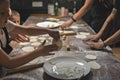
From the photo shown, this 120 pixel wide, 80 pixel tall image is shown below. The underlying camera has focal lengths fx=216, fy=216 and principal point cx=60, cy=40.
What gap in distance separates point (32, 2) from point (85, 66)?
8.47 feet

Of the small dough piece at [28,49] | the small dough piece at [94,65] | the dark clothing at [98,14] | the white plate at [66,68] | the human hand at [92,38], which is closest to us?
the white plate at [66,68]

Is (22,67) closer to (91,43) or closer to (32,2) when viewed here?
(91,43)

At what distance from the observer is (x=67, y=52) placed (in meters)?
1.97

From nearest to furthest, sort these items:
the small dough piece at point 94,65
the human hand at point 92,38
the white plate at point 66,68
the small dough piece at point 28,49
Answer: the white plate at point 66,68 → the small dough piece at point 94,65 → the small dough piece at point 28,49 → the human hand at point 92,38

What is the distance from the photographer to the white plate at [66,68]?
58.4 inches

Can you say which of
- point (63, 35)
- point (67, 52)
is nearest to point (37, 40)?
point (63, 35)

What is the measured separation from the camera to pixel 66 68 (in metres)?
1.59

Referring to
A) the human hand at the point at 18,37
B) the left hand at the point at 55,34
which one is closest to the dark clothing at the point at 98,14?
the human hand at the point at 18,37

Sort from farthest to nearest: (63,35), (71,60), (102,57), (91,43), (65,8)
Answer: (65,8)
(63,35)
(91,43)
(102,57)
(71,60)

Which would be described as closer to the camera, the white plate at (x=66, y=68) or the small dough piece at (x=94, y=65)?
the white plate at (x=66, y=68)

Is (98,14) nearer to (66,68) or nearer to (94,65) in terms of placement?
(94,65)

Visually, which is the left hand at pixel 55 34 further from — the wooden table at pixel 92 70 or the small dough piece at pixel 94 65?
the small dough piece at pixel 94 65

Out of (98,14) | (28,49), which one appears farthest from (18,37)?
(98,14)

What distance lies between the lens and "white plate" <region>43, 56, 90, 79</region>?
1484 mm
